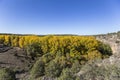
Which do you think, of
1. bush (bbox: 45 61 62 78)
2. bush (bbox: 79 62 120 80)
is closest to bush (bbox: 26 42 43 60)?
bush (bbox: 45 61 62 78)

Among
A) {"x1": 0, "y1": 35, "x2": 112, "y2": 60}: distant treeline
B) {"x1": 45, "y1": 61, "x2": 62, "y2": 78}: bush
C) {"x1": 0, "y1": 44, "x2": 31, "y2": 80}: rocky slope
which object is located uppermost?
{"x1": 0, "y1": 35, "x2": 112, "y2": 60}: distant treeline

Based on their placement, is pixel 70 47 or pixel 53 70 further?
pixel 70 47

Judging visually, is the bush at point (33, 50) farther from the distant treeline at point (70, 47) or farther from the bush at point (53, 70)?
the bush at point (53, 70)

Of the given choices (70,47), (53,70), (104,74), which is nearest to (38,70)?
(53,70)

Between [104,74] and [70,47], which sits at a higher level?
[104,74]

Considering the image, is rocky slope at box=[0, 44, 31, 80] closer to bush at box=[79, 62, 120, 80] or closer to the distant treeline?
the distant treeline

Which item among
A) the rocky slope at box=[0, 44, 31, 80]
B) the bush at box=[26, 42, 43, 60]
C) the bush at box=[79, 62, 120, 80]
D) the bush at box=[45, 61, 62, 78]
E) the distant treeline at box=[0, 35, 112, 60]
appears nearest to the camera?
the bush at box=[79, 62, 120, 80]

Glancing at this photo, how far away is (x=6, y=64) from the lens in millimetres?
36125

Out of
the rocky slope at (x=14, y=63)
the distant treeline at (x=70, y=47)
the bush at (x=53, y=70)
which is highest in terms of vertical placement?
the distant treeline at (x=70, y=47)

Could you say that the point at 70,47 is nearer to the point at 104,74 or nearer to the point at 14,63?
the point at 14,63

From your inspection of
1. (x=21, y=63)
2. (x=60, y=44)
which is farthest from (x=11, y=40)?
(x=21, y=63)

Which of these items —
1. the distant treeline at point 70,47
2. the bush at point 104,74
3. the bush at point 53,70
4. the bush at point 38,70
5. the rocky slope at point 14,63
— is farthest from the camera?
the distant treeline at point 70,47

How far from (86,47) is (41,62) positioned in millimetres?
17054

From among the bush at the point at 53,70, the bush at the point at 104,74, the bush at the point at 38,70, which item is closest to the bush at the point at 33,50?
the bush at the point at 38,70
